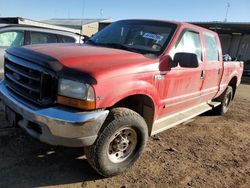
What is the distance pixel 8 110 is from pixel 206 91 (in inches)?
139

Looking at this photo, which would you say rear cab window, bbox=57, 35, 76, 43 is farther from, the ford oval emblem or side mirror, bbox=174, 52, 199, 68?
side mirror, bbox=174, 52, 199, 68

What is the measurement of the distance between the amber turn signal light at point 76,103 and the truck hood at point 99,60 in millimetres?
278

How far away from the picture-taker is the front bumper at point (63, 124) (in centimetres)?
310

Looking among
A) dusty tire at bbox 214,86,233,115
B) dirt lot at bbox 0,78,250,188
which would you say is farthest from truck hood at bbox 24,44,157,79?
dusty tire at bbox 214,86,233,115

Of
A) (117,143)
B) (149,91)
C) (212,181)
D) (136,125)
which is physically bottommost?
(212,181)

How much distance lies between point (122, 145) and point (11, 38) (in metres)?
4.52

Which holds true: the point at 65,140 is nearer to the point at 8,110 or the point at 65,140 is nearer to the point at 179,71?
the point at 8,110

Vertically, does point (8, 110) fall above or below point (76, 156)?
above

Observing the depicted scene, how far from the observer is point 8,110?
377cm

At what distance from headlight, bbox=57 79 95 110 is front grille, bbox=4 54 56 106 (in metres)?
0.11

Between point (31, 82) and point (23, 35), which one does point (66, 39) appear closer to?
point (23, 35)

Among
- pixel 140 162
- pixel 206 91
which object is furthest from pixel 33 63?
pixel 206 91

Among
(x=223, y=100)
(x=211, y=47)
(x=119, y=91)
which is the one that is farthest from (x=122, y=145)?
(x=223, y=100)

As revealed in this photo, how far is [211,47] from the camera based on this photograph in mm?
5887
